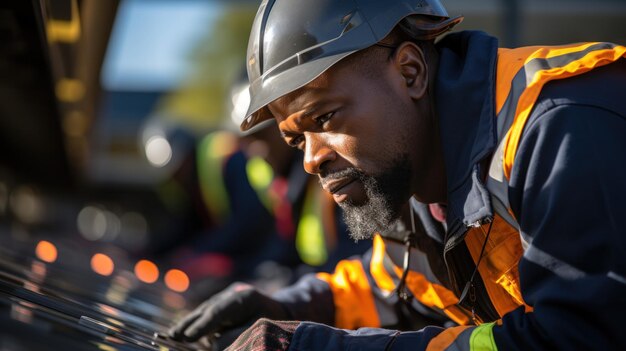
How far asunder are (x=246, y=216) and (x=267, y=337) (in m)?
4.20

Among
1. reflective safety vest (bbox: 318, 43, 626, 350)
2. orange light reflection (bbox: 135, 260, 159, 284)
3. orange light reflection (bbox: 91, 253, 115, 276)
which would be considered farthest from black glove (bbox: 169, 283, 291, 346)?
orange light reflection (bbox: 135, 260, 159, 284)

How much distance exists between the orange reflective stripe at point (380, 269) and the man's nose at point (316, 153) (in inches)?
24.0

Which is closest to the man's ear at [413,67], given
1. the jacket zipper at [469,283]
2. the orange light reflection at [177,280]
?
the jacket zipper at [469,283]

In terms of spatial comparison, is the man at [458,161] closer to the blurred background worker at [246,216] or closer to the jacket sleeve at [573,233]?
the jacket sleeve at [573,233]

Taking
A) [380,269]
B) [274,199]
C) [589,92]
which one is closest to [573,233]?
[589,92]

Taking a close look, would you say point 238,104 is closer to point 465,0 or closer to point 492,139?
point 465,0

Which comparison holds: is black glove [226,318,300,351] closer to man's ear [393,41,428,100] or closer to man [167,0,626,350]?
man [167,0,626,350]

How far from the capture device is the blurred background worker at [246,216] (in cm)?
500

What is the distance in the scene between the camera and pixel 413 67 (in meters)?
2.15

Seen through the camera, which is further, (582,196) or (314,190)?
(314,190)

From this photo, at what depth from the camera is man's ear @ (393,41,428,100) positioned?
2.13 m

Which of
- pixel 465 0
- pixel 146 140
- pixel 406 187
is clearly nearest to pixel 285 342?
pixel 406 187

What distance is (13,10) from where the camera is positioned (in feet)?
10.3

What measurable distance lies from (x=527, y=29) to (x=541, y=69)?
280 inches
